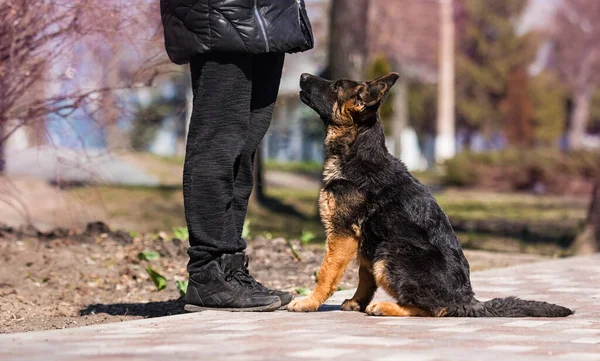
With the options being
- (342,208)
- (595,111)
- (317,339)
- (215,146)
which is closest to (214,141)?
(215,146)

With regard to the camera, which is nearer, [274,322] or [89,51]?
[274,322]

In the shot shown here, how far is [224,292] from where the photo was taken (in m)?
5.00

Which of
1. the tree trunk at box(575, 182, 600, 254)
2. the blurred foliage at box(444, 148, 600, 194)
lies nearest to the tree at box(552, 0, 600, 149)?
the blurred foliage at box(444, 148, 600, 194)

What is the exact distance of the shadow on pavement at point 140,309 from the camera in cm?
598

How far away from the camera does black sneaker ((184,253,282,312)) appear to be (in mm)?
4996

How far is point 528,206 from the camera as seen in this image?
21.7m

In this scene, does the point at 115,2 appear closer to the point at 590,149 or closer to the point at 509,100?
the point at 590,149

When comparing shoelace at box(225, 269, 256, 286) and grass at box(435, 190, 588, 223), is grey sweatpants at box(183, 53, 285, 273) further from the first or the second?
grass at box(435, 190, 588, 223)

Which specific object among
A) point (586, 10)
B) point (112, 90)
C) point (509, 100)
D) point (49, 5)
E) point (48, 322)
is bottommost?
point (48, 322)

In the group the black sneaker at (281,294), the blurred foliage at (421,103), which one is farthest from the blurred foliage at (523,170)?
the blurred foliage at (421,103)

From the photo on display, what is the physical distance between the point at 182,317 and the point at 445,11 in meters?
34.2

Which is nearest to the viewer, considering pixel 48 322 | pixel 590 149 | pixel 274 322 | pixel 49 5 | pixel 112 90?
pixel 274 322

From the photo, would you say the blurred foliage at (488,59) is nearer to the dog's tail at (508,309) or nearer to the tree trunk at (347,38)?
the tree trunk at (347,38)

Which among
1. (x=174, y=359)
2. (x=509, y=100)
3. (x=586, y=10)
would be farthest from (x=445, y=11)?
(x=174, y=359)
